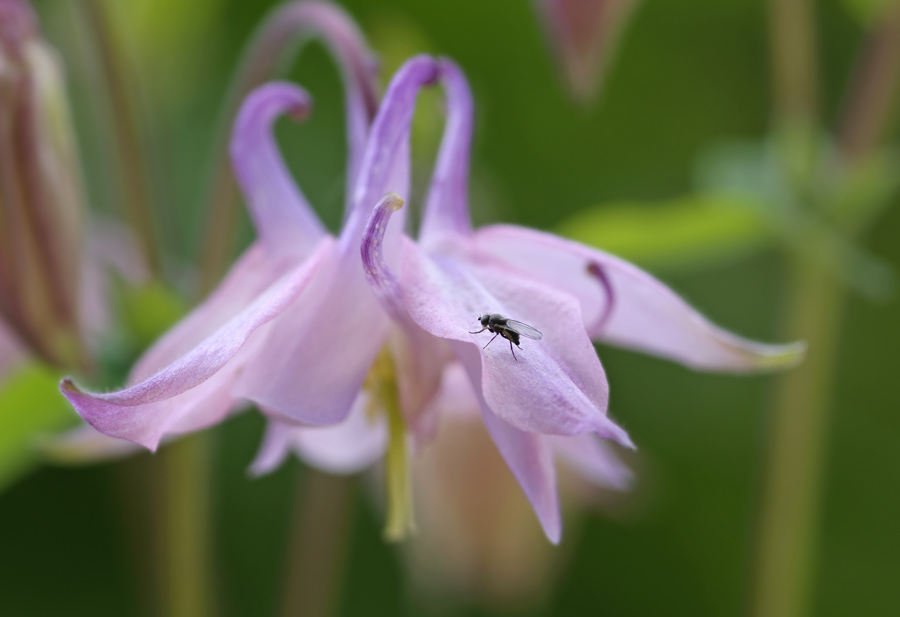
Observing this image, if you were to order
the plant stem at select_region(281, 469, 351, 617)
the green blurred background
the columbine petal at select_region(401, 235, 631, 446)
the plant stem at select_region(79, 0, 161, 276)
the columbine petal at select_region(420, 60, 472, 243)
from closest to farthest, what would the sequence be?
the columbine petal at select_region(401, 235, 631, 446) → the columbine petal at select_region(420, 60, 472, 243) → the plant stem at select_region(79, 0, 161, 276) → the plant stem at select_region(281, 469, 351, 617) → the green blurred background

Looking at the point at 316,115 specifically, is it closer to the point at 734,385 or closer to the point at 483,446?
the point at 734,385

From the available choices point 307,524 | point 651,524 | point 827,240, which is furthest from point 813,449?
point 651,524

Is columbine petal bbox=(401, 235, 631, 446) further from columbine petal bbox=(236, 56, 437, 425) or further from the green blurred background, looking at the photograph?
the green blurred background

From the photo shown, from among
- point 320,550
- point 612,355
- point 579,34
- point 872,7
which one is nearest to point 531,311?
point 579,34

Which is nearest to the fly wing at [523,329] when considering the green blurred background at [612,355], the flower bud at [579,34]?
the flower bud at [579,34]

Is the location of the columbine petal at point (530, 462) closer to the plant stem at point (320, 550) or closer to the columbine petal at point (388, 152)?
the columbine petal at point (388, 152)

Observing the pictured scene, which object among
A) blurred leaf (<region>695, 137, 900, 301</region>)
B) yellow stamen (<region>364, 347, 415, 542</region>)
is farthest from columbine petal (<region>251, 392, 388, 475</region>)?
blurred leaf (<region>695, 137, 900, 301</region>)
